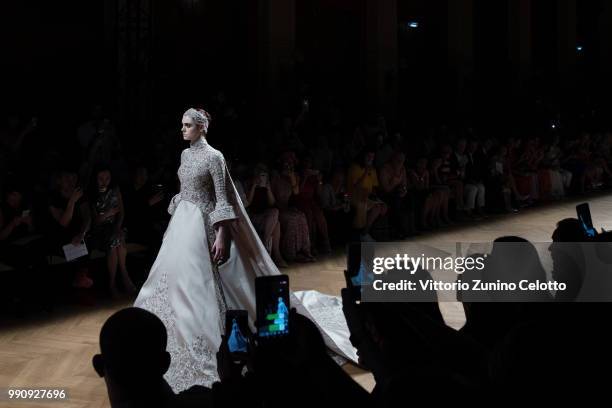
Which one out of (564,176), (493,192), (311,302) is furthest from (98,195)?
(564,176)

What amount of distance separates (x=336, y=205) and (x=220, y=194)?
12.8ft

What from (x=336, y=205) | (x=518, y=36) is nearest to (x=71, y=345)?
(x=336, y=205)

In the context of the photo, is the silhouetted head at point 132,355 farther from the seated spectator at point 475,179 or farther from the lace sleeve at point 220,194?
the seated spectator at point 475,179

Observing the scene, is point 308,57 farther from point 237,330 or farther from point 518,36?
point 237,330

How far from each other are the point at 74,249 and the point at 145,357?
3763 millimetres

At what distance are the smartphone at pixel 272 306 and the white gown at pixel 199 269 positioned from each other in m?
1.61

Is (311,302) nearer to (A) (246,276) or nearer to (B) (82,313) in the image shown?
(A) (246,276)

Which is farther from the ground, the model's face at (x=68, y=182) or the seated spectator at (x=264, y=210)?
Answer: the model's face at (x=68, y=182)

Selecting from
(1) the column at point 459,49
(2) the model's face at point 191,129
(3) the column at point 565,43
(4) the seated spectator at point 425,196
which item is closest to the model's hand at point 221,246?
(2) the model's face at point 191,129

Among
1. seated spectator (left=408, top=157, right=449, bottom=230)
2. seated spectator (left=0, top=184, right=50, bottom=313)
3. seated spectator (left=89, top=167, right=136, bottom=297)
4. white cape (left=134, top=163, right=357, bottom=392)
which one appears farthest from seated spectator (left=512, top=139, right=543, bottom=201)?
seated spectator (left=0, top=184, right=50, bottom=313)

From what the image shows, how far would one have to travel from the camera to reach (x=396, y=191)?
846 cm

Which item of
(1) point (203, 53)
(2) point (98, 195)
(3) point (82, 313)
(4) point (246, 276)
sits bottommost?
Result: (3) point (82, 313)

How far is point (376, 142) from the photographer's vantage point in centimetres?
996

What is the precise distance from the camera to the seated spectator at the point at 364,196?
8.08 metres
